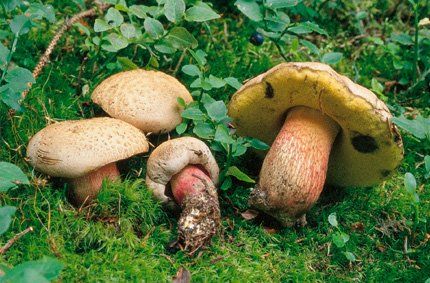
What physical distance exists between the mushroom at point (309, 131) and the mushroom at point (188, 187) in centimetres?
29

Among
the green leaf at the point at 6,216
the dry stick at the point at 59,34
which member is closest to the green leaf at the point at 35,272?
the green leaf at the point at 6,216

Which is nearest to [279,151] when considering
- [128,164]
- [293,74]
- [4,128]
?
[293,74]

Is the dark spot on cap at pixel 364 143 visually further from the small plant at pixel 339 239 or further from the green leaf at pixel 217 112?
the green leaf at pixel 217 112

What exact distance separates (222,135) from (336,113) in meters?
0.62

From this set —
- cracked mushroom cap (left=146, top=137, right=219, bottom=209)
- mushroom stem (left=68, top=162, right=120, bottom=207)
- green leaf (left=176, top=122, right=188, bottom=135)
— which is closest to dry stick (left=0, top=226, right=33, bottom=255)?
mushroom stem (left=68, top=162, right=120, bottom=207)

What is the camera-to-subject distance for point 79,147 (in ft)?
6.52

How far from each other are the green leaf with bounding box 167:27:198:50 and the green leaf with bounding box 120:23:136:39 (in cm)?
28

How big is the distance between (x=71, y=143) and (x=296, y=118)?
4.11ft

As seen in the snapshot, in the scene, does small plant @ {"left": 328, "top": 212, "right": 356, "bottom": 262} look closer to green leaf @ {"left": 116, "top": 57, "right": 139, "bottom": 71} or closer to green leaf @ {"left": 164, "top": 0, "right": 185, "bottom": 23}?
green leaf @ {"left": 164, "top": 0, "right": 185, "bottom": 23}

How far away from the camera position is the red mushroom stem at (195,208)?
206 centimetres

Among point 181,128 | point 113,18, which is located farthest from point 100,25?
point 181,128

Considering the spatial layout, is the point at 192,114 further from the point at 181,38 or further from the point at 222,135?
the point at 181,38

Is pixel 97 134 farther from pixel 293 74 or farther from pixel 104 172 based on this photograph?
pixel 293 74

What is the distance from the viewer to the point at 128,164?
2.49 meters
